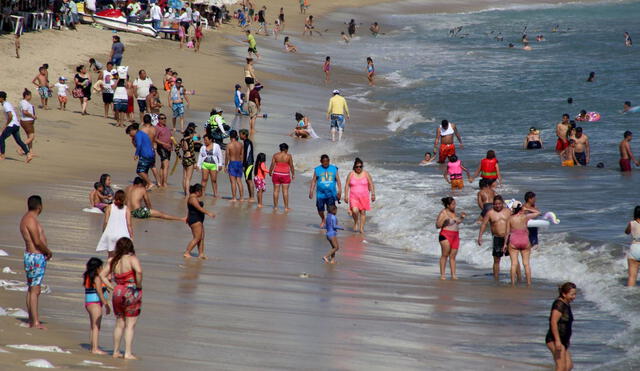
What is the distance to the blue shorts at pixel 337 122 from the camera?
2555 centimetres

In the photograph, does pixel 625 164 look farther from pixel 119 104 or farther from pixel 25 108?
pixel 25 108

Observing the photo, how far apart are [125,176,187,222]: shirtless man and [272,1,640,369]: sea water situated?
12.1 feet

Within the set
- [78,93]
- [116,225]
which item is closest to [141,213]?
[116,225]

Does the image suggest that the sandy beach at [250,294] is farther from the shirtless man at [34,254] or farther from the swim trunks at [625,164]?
the swim trunks at [625,164]

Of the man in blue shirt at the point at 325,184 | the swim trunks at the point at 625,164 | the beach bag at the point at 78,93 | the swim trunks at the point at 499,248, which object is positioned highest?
the beach bag at the point at 78,93

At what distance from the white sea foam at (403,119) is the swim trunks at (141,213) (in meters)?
14.7

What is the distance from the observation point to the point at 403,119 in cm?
3062

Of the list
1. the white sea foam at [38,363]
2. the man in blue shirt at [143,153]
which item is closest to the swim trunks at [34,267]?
the white sea foam at [38,363]

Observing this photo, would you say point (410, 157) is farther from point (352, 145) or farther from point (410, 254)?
point (410, 254)

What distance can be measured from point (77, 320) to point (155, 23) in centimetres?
3269

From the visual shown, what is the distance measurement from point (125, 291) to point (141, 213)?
6849mm

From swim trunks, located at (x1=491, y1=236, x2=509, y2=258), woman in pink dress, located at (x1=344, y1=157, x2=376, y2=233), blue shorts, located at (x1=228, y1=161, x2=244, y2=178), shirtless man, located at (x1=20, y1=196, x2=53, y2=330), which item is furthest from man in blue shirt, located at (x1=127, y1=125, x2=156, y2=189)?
shirtless man, located at (x1=20, y1=196, x2=53, y2=330)

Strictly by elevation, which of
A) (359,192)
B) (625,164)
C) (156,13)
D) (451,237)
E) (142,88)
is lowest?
(451,237)

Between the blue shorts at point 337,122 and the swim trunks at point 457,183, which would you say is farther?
the blue shorts at point 337,122
